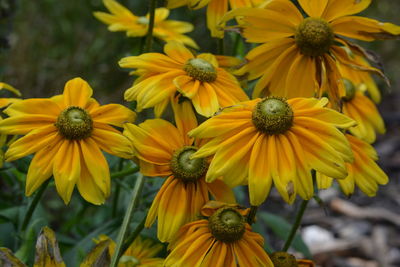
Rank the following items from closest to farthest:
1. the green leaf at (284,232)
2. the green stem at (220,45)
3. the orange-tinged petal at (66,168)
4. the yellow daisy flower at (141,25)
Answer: the orange-tinged petal at (66,168)
the green stem at (220,45)
the yellow daisy flower at (141,25)
the green leaf at (284,232)

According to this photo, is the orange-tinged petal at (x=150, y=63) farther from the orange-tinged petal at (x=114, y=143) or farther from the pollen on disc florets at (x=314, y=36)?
the pollen on disc florets at (x=314, y=36)

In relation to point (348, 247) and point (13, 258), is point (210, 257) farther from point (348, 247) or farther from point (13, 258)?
point (348, 247)

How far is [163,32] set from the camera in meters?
1.86

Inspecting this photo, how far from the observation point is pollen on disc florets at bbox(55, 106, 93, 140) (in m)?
1.33

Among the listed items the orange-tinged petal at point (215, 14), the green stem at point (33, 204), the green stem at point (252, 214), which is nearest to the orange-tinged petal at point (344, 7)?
the orange-tinged petal at point (215, 14)

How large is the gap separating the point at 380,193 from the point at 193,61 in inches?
81.6

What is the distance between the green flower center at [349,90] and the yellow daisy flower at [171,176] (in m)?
0.54

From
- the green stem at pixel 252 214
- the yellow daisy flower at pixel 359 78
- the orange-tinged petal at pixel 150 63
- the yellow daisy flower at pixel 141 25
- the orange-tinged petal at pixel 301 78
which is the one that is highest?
the yellow daisy flower at pixel 141 25

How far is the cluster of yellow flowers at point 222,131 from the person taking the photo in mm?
1190

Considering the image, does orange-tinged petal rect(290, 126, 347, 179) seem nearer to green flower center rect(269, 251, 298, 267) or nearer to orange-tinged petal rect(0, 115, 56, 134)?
green flower center rect(269, 251, 298, 267)

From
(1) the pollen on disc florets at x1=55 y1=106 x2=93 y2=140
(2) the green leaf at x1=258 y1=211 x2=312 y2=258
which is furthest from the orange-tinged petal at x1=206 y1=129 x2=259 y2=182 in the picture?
(2) the green leaf at x1=258 y1=211 x2=312 y2=258

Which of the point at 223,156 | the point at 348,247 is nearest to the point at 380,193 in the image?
the point at 348,247

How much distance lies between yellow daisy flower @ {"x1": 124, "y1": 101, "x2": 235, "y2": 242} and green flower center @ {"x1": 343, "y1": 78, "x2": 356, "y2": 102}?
0.54 meters

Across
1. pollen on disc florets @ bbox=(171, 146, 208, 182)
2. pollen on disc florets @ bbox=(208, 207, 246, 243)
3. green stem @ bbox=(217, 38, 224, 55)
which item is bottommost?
pollen on disc florets @ bbox=(208, 207, 246, 243)
